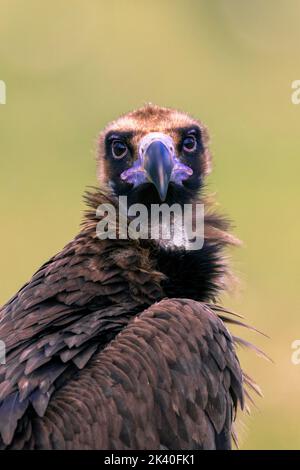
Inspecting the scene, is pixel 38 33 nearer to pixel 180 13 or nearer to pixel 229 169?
pixel 180 13

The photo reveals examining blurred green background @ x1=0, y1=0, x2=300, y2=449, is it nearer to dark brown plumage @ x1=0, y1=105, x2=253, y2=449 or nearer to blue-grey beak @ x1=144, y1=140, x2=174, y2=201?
blue-grey beak @ x1=144, y1=140, x2=174, y2=201

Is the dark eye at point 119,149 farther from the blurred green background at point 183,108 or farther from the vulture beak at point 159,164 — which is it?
the blurred green background at point 183,108

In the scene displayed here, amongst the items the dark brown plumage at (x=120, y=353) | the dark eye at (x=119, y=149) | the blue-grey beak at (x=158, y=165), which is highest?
the dark eye at (x=119, y=149)

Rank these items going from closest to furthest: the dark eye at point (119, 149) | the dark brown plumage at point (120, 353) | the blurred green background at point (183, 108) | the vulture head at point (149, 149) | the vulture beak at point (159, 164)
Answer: the dark brown plumage at point (120, 353)
the vulture beak at point (159, 164)
the vulture head at point (149, 149)
the dark eye at point (119, 149)
the blurred green background at point (183, 108)

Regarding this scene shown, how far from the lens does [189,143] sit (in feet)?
23.4

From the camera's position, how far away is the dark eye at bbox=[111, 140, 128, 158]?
23.2 ft

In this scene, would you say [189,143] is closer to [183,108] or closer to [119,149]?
[119,149]

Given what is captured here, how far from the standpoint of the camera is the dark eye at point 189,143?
7.12m

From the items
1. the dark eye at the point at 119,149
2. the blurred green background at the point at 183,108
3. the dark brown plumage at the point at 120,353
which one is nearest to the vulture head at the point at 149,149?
the dark eye at the point at 119,149

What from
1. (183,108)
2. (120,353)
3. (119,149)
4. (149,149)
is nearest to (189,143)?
(119,149)

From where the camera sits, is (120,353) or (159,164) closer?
(120,353)

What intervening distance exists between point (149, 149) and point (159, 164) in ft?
0.35

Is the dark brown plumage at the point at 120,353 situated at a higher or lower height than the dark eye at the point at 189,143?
lower

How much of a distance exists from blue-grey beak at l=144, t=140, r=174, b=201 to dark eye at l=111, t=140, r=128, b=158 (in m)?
0.40
